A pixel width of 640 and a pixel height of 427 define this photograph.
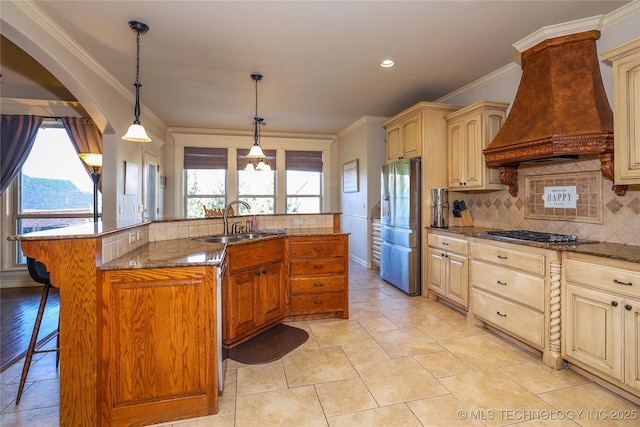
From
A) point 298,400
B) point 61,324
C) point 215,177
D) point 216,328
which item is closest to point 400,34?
point 216,328

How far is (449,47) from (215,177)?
16.4 ft

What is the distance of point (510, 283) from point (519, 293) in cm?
11

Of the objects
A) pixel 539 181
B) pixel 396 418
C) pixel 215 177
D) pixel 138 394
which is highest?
pixel 215 177

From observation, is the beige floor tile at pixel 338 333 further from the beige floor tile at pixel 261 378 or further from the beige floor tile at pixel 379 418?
the beige floor tile at pixel 379 418

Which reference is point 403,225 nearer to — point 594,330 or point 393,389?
point 594,330

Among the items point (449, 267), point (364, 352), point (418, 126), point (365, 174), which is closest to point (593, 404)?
point (364, 352)

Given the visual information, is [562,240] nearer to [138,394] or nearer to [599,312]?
[599,312]

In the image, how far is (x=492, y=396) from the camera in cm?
199

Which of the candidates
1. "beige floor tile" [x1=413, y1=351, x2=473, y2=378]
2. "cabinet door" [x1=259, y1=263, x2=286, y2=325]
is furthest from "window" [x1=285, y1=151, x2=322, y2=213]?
"beige floor tile" [x1=413, y1=351, x2=473, y2=378]

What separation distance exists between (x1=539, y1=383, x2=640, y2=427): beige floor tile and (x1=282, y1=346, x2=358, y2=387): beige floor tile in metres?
1.27

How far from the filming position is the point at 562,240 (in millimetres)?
2520

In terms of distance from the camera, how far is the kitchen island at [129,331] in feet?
5.40

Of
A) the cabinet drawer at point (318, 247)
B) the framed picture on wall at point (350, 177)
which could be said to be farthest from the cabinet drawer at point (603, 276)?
the framed picture on wall at point (350, 177)

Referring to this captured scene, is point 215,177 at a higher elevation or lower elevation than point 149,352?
higher
